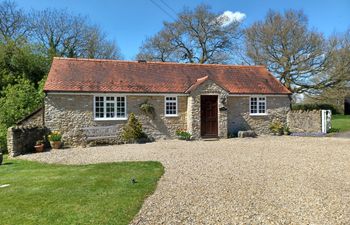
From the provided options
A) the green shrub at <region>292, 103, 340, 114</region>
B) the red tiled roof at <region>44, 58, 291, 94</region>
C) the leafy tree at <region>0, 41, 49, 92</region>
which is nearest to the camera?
the red tiled roof at <region>44, 58, 291, 94</region>

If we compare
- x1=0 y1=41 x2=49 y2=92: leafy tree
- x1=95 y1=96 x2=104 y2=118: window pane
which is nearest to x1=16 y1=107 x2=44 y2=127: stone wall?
x1=95 y1=96 x2=104 y2=118: window pane

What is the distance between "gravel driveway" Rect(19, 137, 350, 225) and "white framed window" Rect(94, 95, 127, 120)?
4.77 metres

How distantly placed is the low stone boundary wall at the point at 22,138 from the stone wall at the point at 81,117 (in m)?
0.87

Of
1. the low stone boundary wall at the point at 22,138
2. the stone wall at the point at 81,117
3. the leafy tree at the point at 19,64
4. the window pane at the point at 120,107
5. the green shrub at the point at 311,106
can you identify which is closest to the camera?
A: the low stone boundary wall at the point at 22,138

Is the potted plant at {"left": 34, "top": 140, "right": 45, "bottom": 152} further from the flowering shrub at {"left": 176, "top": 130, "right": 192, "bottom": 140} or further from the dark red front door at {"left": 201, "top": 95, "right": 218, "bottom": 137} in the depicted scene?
the dark red front door at {"left": 201, "top": 95, "right": 218, "bottom": 137}

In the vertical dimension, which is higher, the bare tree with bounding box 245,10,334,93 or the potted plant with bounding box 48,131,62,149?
the bare tree with bounding box 245,10,334,93

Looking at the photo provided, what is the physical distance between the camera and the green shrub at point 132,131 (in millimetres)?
15953

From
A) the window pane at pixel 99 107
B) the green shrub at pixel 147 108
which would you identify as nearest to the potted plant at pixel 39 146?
the window pane at pixel 99 107

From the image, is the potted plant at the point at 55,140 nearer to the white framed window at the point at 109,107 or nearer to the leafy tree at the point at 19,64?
the white framed window at the point at 109,107

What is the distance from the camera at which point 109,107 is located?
640 inches

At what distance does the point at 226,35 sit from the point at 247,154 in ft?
85.1

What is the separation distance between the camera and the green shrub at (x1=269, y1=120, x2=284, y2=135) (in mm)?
18808

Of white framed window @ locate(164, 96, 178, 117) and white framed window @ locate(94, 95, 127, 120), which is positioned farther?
white framed window @ locate(164, 96, 178, 117)

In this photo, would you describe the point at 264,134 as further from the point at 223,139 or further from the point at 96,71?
the point at 96,71
